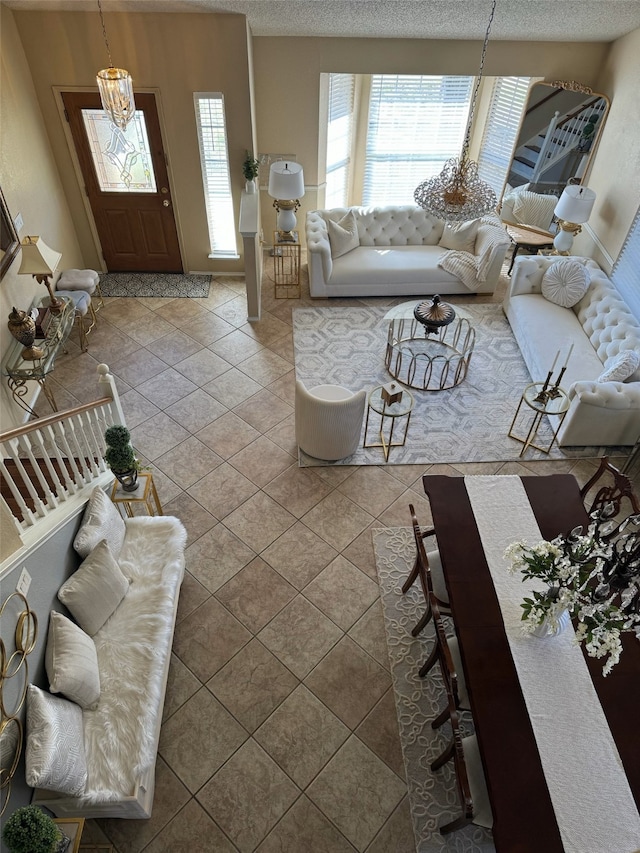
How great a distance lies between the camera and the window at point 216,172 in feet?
20.4

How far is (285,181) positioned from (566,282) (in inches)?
128

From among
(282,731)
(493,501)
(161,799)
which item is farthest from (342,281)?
(161,799)

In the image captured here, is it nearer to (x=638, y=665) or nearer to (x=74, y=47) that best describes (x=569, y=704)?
(x=638, y=665)

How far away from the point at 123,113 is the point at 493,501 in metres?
4.44

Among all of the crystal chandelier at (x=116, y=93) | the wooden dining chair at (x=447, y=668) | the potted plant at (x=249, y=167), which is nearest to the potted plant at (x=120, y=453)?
the wooden dining chair at (x=447, y=668)

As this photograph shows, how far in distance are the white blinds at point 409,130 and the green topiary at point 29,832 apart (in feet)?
24.7

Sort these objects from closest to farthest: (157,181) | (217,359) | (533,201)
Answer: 1. (217,359)
2. (157,181)
3. (533,201)

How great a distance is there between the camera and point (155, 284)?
7.18m

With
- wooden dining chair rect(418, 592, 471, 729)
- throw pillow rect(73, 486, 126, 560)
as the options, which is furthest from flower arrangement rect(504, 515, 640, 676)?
throw pillow rect(73, 486, 126, 560)

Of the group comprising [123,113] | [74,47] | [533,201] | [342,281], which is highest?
[74,47]

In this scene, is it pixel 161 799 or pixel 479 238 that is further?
pixel 479 238

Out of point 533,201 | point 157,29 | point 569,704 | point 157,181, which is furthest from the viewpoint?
point 533,201

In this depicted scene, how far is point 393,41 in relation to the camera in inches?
256

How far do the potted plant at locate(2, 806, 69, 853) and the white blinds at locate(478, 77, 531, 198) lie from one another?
727cm
